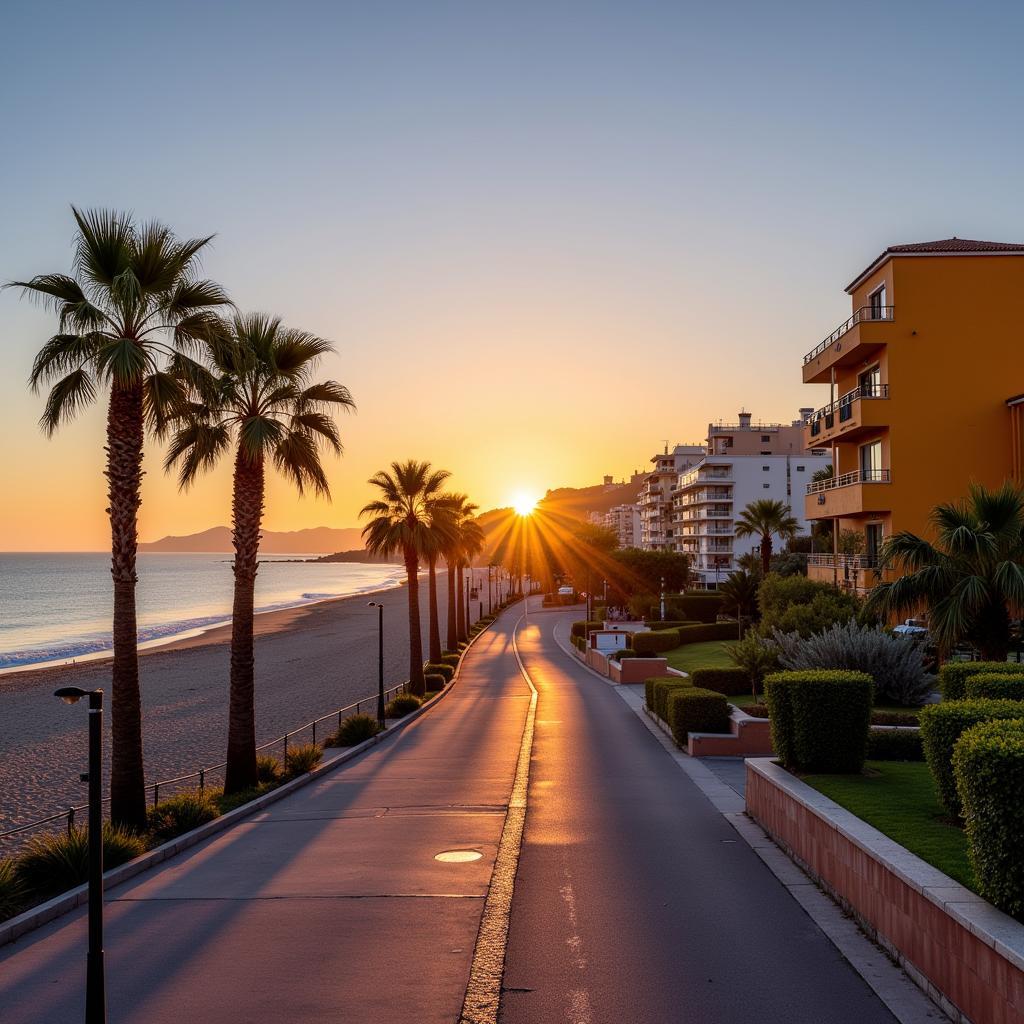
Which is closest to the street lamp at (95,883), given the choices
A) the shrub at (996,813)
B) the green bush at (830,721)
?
Answer: the shrub at (996,813)

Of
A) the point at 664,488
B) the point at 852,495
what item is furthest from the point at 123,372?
the point at 664,488

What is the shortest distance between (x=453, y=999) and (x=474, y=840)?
581 centimetres

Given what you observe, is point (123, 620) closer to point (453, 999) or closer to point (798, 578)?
point (453, 999)

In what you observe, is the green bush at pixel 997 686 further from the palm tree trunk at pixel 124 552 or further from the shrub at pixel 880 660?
the palm tree trunk at pixel 124 552

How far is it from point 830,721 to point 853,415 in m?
25.6

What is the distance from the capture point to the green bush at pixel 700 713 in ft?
76.4

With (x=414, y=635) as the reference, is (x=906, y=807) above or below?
above

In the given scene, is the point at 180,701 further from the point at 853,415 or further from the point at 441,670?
the point at 853,415

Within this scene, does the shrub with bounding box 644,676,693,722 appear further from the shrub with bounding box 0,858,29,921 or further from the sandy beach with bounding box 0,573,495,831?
the shrub with bounding box 0,858,29,921

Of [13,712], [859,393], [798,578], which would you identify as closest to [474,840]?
[798,578]

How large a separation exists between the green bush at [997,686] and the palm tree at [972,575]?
6615 mm

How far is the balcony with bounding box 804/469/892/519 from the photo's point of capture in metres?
34.6

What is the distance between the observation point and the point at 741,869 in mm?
11922

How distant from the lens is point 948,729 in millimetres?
10078
